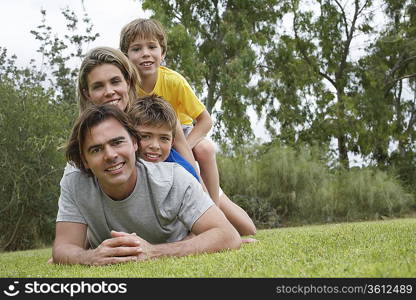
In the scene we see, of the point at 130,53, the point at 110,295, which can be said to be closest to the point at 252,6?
the point at 130,53

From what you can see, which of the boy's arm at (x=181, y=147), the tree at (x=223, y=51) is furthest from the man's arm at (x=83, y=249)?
the tree at (x=223, y=51)

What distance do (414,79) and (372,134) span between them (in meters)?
3.42

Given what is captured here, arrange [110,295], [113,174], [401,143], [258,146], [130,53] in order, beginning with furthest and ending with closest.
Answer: [401,143]
[258,146]
[130,53]
[113,174]
[110,295]

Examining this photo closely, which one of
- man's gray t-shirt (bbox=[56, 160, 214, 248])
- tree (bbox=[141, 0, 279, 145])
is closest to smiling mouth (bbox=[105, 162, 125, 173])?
man's gray t-shirt (bbox=[56, 160, 214, 248])

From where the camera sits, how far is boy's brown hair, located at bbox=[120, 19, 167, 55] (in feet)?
17.9

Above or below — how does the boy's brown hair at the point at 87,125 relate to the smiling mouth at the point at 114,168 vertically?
above

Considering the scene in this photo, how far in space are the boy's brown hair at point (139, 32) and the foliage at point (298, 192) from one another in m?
6.81

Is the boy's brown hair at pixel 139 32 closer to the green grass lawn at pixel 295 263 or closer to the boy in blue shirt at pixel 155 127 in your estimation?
the boy in blue shirt at pixel 155 127

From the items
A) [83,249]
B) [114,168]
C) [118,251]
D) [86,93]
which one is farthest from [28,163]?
[118,251]

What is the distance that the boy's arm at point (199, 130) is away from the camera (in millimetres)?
5457

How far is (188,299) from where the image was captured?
2.38 meters

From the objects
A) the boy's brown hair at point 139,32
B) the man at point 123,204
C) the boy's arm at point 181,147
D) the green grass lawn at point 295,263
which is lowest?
the green grass lawn at point 295,263

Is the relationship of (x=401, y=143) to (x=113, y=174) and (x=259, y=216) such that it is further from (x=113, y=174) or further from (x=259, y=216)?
(x=113, y=174)

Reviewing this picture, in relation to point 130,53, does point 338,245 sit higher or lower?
lower
